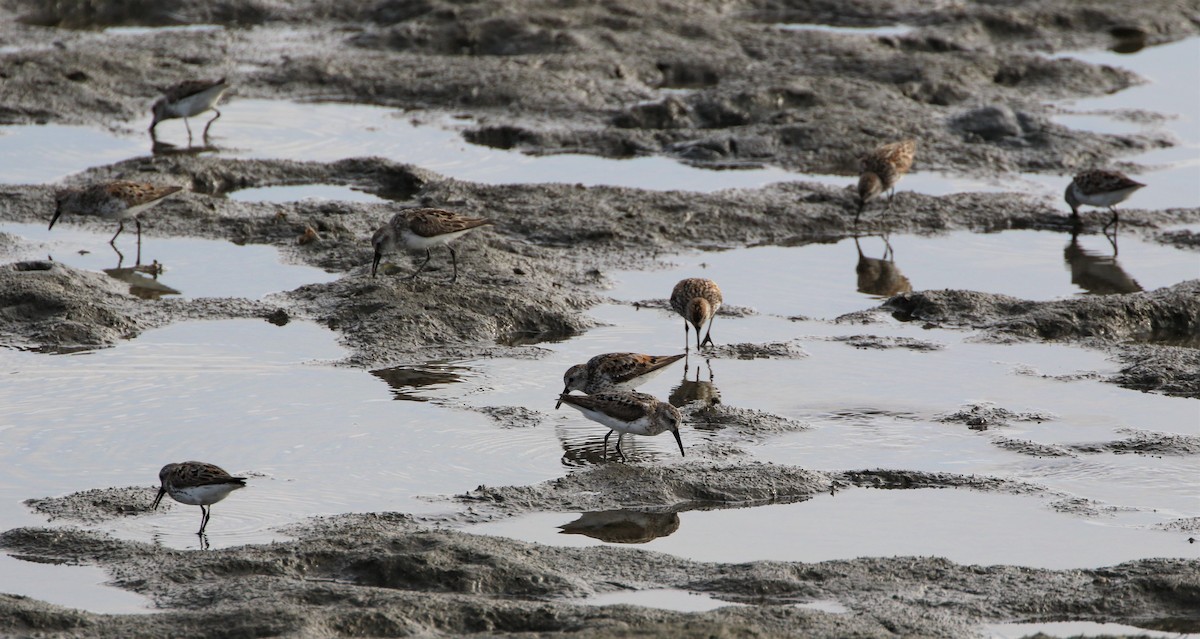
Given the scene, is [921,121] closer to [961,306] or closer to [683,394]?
[961,306]

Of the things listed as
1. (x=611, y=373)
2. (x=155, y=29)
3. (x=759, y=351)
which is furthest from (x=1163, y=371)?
(x=155, y=29)

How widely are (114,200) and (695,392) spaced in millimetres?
6369

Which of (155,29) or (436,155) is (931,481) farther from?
(155,29)

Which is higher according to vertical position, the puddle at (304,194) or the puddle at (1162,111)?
the puddle at (1162,111)

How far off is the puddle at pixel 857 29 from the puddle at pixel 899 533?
16.6 metres

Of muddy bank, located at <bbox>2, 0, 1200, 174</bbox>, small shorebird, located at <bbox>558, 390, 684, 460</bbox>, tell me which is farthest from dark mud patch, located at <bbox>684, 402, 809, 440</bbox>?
muddy bank, located at <bbox>2, 0, 1200, 174</bbox>

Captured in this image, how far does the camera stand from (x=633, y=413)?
31.3 ft

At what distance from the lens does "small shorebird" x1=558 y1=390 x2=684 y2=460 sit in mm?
9562

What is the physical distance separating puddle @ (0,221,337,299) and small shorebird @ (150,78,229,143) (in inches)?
149

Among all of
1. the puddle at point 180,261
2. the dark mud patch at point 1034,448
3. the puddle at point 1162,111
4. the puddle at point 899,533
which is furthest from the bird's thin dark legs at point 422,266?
the puddle at point 1162,111

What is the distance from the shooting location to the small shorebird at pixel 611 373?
34.1 feet

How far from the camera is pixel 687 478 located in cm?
923

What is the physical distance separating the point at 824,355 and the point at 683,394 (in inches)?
55.3

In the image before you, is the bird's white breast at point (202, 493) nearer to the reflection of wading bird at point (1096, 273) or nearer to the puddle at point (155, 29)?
the reflection of wading bird at point (1096, 273)
